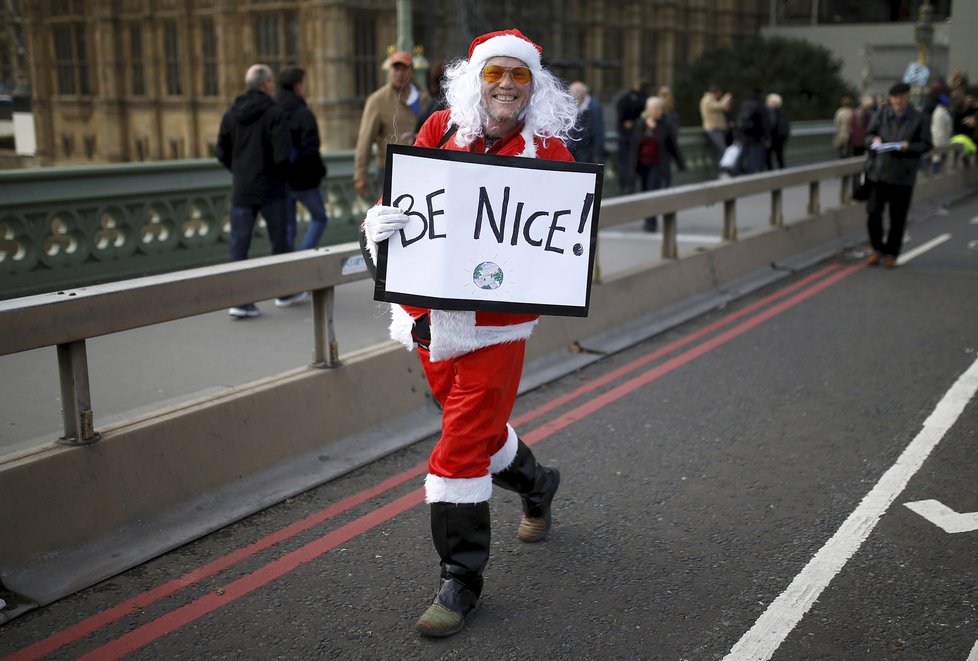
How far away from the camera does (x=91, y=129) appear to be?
87.0 feet

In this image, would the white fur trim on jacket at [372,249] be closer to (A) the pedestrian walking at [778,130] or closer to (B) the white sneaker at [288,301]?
(B) the white sneaker at [288,301]

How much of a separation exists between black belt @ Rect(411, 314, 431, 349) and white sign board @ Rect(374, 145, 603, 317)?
0.44ft

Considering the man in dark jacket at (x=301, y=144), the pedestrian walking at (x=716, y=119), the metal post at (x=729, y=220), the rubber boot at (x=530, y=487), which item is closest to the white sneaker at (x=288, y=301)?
the man in dark jacket at (x=301, y=144)

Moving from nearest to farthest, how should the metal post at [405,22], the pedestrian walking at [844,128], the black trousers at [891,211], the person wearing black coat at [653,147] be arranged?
the black trousers at [891,211] → the metal post at [405,22] → the person wearing black coat at [653,147] → the pedestrian walking at [844,128]

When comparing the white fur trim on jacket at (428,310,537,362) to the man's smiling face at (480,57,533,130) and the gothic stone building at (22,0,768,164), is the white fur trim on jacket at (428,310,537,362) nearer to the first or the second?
the man's smiling face at (480,57,533,130)

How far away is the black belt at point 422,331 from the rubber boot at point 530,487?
68 centimetres

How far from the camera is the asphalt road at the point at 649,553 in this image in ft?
11.8

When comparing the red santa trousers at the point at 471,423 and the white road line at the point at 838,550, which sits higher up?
the red santa trousers at the point at 471,423

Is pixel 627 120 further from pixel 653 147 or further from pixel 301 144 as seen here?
pixel 301 144

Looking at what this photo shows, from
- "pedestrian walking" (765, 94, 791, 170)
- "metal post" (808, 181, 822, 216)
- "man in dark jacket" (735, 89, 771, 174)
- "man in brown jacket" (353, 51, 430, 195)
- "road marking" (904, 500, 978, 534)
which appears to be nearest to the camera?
"road marking" (904, 500, 978, 534)

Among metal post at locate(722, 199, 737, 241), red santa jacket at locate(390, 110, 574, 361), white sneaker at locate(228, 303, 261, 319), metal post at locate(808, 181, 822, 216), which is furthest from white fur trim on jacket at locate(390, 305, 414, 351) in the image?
metal post at locate(808, 181, 822, 216)

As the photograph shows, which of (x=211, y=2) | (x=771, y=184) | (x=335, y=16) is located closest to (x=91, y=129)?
(x=211, y=2)

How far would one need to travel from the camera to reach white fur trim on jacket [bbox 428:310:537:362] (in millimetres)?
3621

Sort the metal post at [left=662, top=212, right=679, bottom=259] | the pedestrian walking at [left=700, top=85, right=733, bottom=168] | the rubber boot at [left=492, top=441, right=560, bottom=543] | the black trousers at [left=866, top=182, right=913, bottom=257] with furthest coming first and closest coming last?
the pedestrian walking at [left=700, top=85, right=733, bottom=168] < the black trousers at [left=866, top=182, right=913, bottom=257] < the metal post at [left=662, top=212, right=679, bottom=259] < the rubber boot at [left=492, top=441, right=560, bottom=543]
